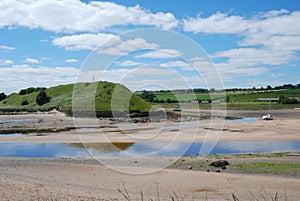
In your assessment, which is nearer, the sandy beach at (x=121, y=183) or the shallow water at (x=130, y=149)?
the sandy beach at (x=121, y=183)

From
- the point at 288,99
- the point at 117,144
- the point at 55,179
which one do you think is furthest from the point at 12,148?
the point at 288,99

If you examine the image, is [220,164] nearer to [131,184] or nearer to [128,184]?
[131,184]

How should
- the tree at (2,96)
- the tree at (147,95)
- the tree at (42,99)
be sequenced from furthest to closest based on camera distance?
the tree at (2,96), the tree at (42,99), the tree at (147,95)

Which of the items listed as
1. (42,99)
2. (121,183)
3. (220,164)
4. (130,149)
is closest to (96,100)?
(42,99)

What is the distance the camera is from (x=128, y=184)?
1644cm

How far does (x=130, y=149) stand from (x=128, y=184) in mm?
11810

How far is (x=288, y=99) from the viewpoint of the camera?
A: 387ft

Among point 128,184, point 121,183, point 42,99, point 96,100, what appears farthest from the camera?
point 42,99

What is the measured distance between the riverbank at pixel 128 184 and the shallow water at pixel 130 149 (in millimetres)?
4663

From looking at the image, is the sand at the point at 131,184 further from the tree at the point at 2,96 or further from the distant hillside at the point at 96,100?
the tree at the point at 2,96

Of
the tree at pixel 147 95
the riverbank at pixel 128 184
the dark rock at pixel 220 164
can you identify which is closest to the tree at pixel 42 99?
the tree at pixel 147 95

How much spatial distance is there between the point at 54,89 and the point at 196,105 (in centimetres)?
4431

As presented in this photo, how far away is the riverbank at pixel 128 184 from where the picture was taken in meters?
14.0

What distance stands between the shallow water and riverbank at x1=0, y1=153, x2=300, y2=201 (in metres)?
4.66
